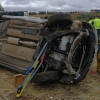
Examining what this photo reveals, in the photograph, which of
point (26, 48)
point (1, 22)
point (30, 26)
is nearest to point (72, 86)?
point (26, 48)

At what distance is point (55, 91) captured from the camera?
5207 mm

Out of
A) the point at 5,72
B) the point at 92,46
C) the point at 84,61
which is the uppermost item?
the point at 92,46

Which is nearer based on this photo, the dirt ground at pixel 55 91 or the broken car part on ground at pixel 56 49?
the dirt ground at pixel 55 91

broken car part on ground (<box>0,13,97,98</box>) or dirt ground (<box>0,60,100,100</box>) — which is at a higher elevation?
broken car part on ground (<box>0,13,97,98</box>)

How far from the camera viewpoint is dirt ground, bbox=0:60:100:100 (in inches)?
192

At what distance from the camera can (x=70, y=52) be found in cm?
522

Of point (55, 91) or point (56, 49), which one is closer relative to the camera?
point (55, 91)

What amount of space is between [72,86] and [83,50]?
87 cm

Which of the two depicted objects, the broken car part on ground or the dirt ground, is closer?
the dirt ground

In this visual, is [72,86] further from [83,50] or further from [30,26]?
[30,26]

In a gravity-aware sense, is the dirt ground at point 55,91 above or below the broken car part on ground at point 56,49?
below

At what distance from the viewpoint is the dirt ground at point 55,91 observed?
488 centimetres

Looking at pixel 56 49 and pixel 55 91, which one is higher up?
pixel 56 49

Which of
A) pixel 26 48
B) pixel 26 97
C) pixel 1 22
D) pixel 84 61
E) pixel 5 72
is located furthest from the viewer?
pixel 1 22
